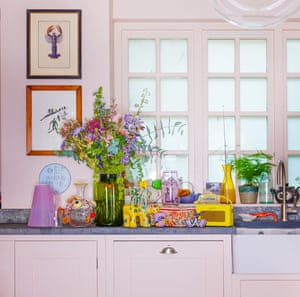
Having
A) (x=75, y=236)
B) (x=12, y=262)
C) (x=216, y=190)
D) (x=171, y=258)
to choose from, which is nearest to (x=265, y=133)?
(x=216, y=190)

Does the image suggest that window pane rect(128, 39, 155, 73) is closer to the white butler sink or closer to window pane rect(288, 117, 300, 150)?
window pane rect(288, 117, 300, 150)

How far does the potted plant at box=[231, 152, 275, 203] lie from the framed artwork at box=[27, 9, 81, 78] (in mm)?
1152

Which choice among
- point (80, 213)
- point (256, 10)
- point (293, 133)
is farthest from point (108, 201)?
point (256, 10)

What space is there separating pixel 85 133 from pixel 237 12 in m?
1.46

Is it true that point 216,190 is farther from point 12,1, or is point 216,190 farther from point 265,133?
point 12,1

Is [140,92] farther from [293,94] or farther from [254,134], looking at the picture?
[293,94]

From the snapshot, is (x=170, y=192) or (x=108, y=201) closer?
(x=108, y=201)

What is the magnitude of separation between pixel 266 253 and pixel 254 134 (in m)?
0.92

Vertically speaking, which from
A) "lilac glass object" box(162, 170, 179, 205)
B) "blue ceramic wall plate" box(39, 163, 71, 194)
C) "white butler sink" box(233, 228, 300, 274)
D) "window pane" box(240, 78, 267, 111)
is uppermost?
"window pane" box(240, 78, 267, 111)

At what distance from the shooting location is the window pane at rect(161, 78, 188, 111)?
3426mm

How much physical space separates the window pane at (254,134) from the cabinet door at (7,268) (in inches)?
62.5

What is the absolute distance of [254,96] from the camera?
342 cm
